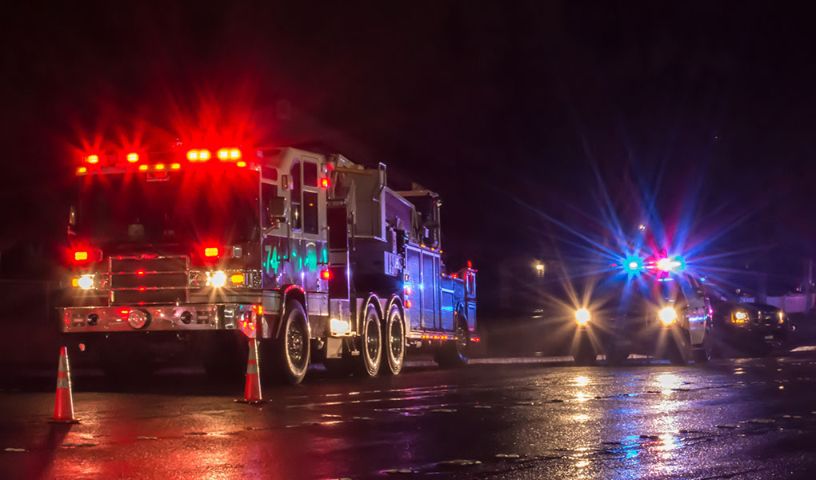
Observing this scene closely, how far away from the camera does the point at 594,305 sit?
22.2 m

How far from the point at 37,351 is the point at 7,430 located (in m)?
14.0

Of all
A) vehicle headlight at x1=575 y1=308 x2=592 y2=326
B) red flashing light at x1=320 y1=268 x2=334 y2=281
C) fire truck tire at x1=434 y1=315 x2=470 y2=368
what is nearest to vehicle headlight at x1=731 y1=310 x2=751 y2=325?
vehicle headlight at x1=575 y1=308 x2=592 y2=326

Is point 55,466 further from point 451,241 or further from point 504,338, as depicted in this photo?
point 451,241

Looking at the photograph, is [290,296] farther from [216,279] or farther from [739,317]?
[739,317]

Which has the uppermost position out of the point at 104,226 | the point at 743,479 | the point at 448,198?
the point at 448,198

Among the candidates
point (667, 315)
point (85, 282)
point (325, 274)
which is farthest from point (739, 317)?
point (85, 282)

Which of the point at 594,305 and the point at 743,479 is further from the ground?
the point at 594,305

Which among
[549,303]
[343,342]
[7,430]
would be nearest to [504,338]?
[549,303]

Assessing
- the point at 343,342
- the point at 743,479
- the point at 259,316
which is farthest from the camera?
the point at 343,342

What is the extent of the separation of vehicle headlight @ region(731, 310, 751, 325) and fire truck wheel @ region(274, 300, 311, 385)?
12.6 m

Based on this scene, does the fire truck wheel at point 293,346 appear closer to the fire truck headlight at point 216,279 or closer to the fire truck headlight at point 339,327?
the fire truck headlight at point 339,327

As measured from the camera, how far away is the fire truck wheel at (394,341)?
19781 mm

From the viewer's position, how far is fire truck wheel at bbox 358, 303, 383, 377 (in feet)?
61.8

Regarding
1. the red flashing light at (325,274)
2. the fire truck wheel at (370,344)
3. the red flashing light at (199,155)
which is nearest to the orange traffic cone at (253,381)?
the red flashing light at (199,155)
